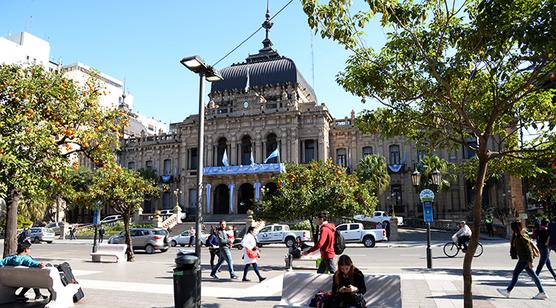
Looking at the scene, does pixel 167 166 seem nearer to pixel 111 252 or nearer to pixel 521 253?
pixel 111 252

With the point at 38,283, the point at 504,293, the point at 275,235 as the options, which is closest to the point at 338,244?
the point at 504,293

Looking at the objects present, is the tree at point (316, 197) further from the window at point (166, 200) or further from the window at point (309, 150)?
the window at point (166, 200)

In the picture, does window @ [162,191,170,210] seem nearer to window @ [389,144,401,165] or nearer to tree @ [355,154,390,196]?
tree @ [355,154,390,196]

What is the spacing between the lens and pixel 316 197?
71.9ft

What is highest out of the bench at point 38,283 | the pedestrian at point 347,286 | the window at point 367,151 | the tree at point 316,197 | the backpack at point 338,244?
the window at point 367,151

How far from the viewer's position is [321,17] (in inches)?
325

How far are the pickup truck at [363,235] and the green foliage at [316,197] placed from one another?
8.97 feet

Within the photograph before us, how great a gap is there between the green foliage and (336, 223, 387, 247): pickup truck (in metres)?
2.74

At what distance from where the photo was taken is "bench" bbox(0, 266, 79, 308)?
8.59 meters

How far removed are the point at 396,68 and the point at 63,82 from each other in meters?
11.0

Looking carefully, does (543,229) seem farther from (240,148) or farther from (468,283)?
(240,148)

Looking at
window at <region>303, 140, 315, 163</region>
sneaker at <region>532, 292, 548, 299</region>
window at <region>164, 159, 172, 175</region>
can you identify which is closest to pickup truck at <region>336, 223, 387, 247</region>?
sneaker at <region>532, 292, 548, 299</region>

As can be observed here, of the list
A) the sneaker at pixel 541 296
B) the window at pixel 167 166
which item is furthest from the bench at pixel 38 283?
the window at pixel 167 166

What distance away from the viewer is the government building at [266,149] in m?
48.8
